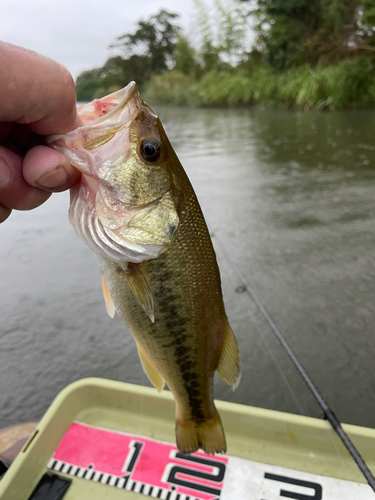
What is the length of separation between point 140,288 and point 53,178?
0.36 metres

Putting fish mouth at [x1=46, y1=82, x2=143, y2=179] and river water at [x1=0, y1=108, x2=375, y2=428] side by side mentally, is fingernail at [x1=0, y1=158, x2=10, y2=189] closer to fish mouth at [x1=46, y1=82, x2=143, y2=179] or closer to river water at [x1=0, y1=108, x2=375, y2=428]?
fish mouth at [x1=46, y1=82, x2=143, y2=179]

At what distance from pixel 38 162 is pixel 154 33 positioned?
4591 cm

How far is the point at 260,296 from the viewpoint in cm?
267

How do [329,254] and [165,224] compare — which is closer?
[165,224]

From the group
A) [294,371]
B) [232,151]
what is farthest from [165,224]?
[232,151]

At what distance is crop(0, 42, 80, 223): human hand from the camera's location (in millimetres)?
776

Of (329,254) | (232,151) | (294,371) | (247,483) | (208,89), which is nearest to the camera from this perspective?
(247,483)

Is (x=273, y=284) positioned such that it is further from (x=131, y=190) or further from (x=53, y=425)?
(x=131, y=190)

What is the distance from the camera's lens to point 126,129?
0.98 metres

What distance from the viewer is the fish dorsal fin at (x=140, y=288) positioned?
1025 millimetres

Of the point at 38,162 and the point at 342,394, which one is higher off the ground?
the point at 38,162

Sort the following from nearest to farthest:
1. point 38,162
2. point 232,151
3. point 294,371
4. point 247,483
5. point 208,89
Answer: point 38,162
point 247,483
point 294,371
point 232,151
point 208,89

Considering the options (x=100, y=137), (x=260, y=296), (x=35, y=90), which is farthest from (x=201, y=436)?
(x=260, y=296)

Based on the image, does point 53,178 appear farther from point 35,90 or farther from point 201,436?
point 201,436
